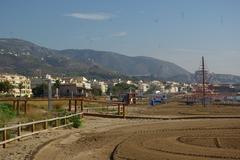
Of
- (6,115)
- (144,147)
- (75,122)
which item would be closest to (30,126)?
(6,115)

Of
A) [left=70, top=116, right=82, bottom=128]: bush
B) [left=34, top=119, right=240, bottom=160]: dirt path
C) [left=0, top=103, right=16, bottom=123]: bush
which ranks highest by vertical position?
[left=0, top=103, right=16, bottom=123]: bush

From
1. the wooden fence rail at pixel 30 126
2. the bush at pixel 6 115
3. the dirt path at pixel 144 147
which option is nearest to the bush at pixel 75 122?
the wooden fence rail at pixel 30 126

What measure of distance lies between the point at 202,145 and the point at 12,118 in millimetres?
13175

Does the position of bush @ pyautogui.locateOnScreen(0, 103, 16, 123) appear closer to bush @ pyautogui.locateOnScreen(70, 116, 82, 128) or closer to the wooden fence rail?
the wooden fence rail

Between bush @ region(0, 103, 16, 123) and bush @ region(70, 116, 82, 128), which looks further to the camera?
bush @ region(70, 116, 82, 128)

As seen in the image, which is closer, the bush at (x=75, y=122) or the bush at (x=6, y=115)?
the bush at (x=6, y=115)

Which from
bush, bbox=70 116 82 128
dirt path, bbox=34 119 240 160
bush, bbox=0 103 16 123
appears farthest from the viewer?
bush, bbox=70 116 82 128

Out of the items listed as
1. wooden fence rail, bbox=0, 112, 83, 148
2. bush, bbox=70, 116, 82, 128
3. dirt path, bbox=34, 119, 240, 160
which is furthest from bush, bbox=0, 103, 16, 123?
dirt path, bbox=34, 119, 240, 160

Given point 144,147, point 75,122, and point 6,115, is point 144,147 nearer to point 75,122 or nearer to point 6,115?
point 75,122

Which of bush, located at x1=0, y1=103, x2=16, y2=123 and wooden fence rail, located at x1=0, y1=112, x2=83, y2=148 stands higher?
bush, located at x1=0, y1=103, x2=16, y2=123

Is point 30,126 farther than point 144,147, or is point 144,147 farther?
point 30,126

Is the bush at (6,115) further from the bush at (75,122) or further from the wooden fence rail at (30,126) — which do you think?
the bush at (75,122)

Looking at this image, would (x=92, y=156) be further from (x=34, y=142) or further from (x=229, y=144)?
(x=229, y=144)

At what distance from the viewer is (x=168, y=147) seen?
2188 centimetres
